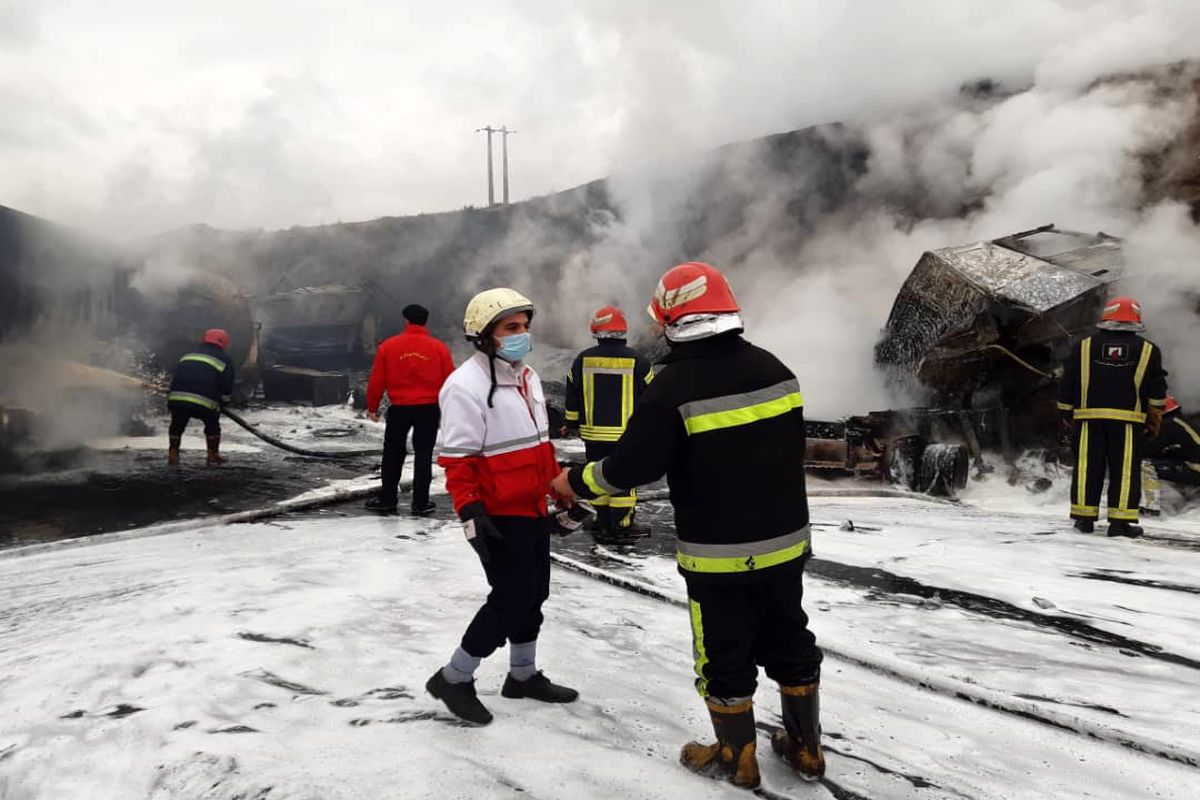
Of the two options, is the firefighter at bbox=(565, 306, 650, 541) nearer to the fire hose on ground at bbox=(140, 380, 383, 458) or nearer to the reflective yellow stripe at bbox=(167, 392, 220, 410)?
the reflective yellow stripe at bbox=(167, 392, 220, 410)

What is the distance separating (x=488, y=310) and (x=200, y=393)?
275 inches

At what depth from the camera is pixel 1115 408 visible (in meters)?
5.35

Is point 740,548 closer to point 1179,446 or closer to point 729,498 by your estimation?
point 729,498

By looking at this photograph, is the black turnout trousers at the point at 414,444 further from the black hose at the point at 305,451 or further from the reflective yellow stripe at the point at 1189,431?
the reflective yellow stripe at the point at 1189,431

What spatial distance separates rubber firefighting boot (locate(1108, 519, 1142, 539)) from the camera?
17.3ft

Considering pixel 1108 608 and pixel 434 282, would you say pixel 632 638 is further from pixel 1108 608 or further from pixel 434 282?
pixel 434 282

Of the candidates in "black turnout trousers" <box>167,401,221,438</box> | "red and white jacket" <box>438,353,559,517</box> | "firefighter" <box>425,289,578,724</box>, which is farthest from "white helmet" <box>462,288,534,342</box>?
"black turnout trousers" <box>167,401,221,438</box>

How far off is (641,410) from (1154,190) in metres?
9.90

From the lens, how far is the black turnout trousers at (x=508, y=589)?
2377 millimetres

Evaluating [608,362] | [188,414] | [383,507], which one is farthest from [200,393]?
[608,362]

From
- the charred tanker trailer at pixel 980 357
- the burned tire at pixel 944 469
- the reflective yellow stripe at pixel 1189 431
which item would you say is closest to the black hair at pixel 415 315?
the charred tanker trailer at pixel 980 357

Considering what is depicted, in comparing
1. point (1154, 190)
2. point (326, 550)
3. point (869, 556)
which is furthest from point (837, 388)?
point (326, 550)

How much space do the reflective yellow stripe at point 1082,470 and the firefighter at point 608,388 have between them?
315 cm

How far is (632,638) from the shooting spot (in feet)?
10.4
